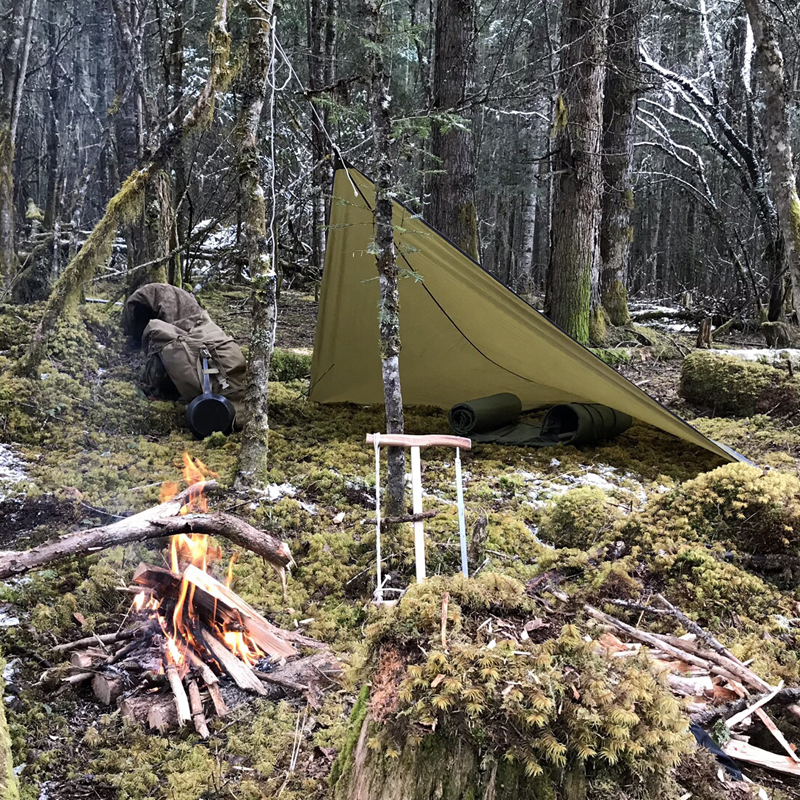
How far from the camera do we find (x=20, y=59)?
805cm

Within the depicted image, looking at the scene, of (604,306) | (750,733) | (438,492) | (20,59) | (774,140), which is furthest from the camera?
(604,306)

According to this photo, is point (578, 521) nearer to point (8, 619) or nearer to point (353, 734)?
point (353, 734)

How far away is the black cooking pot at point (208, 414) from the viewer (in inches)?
203

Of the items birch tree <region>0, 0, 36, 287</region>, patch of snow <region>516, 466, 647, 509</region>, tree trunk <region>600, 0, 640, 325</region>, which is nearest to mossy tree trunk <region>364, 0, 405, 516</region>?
patch of snow <region>516, 466, 647, 509</region>

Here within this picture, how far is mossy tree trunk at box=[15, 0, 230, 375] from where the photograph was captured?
13.3ft

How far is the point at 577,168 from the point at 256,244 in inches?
185

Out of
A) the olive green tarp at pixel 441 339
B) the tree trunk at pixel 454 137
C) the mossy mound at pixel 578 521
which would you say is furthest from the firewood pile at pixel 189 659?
the tree trunk at pixel 454 137

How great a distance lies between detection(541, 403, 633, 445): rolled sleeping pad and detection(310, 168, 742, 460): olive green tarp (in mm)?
114

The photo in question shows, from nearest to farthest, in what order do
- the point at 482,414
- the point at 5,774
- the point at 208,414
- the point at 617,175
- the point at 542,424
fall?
the point at 5,774
the point at 208,414
the point at 482,414
the point at 542,424
the point at 617,175

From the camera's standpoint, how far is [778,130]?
538cm

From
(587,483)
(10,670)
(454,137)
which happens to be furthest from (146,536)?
(454,137)

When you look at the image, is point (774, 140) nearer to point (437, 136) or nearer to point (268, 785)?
point (437, 136)

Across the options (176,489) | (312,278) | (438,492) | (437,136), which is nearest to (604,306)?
(437,136)

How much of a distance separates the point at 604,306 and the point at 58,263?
7.91m
